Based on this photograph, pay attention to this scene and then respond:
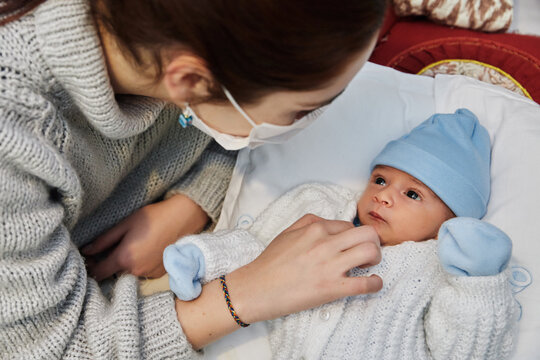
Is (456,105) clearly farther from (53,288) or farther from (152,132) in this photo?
(53,288)

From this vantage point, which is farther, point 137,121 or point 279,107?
point 137,121

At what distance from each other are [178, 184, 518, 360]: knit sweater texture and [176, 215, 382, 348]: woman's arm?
0.32ft

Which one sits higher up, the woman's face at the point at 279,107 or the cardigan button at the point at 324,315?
the woman's face at the point at 279,107

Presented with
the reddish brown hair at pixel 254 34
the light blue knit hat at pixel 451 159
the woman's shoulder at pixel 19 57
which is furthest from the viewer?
the light blue knit hat at pixel 451 159

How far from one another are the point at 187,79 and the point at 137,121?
211 millimetres

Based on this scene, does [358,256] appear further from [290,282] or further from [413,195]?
[413,195]

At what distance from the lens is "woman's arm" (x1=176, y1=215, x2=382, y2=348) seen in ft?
3.41

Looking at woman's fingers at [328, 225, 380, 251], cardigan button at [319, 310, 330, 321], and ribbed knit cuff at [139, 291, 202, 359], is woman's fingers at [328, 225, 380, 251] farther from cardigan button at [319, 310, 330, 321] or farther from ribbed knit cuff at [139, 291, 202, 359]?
ribbed knit cuff at [139, 291, 202, 359]

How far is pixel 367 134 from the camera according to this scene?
59.0 inches

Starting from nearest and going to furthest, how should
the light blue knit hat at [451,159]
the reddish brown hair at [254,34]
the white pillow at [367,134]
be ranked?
1. the reddish brown hair at [254,34]
2. the light blue knit hat at [451,159]
3. the white pillow at [367,134]

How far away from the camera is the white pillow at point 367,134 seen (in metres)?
1.37

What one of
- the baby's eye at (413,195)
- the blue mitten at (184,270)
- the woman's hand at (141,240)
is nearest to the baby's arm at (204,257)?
the blue mitten at (184,270)

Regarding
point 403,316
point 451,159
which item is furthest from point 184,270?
point 451,159

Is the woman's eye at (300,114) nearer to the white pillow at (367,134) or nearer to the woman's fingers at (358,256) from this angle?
the woman's fingers at (358,256)
